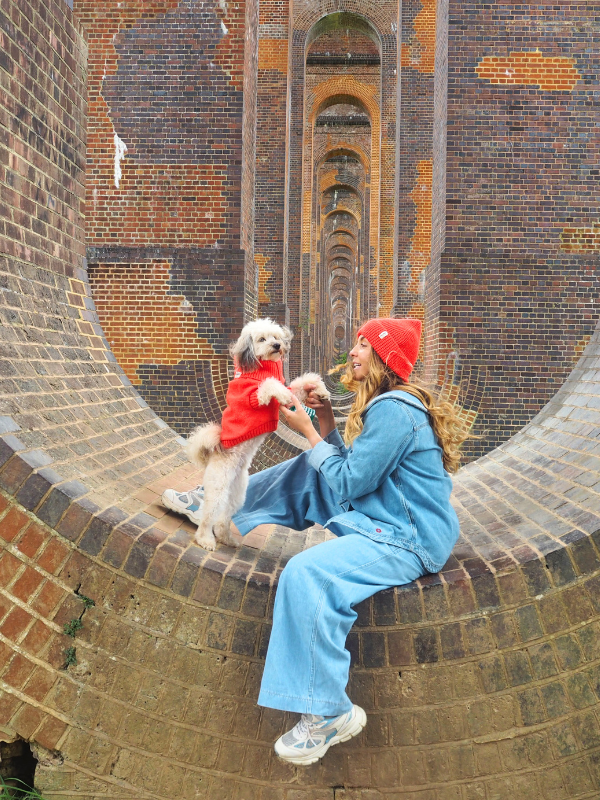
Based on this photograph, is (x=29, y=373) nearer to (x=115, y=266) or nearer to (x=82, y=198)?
(x=82, y=198)

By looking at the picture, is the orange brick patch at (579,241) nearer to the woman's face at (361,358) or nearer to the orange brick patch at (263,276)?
the woman's face at (361,358)

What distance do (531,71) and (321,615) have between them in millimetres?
8751

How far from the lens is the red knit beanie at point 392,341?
2.99 meters

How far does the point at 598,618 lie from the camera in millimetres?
2934

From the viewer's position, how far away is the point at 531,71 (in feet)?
30.4

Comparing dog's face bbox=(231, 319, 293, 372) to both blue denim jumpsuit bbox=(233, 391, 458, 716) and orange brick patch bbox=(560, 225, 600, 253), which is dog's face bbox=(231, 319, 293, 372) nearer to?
blue denim jumpsuit bbox=(233, 391, 458, 716)

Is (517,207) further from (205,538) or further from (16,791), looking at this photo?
(16,791)

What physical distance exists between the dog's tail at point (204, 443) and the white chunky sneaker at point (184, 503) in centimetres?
20

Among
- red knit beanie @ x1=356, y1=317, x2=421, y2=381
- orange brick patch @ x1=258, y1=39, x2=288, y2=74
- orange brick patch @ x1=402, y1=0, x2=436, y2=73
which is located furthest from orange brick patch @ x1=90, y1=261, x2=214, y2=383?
orange brick patch @ x1=402, y1=0, x2=436, y2=73

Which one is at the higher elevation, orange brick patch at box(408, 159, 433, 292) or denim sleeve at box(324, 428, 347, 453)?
orange brick patch at box(408, 159, 433, 292)

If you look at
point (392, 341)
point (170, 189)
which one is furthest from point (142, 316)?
point (392, 341)

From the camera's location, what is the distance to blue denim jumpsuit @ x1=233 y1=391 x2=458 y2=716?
2.52 m

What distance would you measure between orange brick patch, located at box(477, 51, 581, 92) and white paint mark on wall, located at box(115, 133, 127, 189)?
4726mm

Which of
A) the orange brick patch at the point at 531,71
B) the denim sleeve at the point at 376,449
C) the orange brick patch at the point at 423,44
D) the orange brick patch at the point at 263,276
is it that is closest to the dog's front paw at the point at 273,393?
the denim sleeve at the point at 376,449
